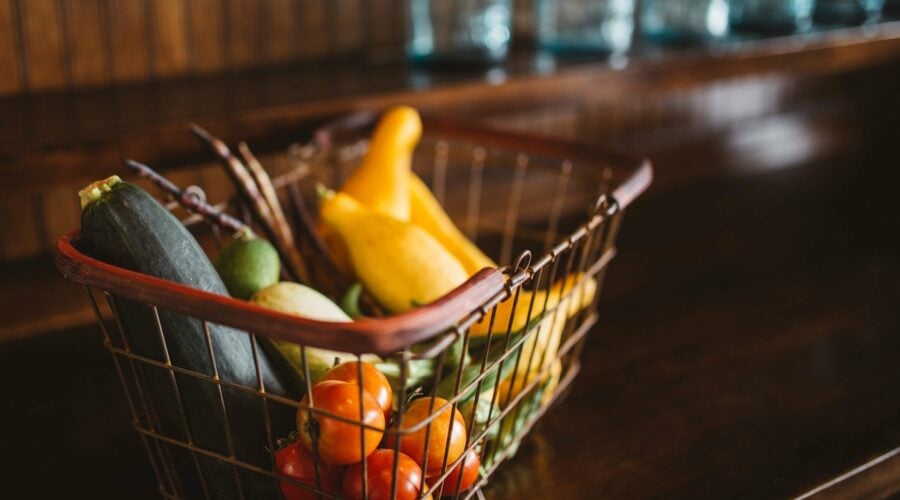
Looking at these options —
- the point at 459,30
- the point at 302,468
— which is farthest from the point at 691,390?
the point at 459,30

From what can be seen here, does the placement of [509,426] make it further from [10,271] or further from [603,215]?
[10,271]

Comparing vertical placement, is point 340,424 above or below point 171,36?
below

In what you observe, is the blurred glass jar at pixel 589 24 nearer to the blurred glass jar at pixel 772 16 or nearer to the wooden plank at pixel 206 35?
the blurred glass jar at pixel 772 16

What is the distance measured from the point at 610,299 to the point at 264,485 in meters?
0.57

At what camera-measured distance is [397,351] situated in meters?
0.47

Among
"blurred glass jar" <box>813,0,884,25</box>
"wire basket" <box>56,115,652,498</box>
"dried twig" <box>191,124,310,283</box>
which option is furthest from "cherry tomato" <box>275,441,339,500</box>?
"blurred glass jar" <box>813,0,884,25</box>

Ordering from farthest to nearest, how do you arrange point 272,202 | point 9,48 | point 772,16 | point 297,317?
point 772,16
point 9,48
point 272,202
point 297,317

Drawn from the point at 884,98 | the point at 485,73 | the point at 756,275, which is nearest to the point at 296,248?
the point at 485,73

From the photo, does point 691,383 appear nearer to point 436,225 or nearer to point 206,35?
point 436,225

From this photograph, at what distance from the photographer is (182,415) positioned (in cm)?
49

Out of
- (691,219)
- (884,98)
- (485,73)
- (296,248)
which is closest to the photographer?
(296,248)

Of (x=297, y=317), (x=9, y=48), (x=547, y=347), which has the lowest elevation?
(x=547, y=347)

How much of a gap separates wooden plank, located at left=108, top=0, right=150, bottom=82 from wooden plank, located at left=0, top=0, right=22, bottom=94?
0.36 feet

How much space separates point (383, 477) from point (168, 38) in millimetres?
810
